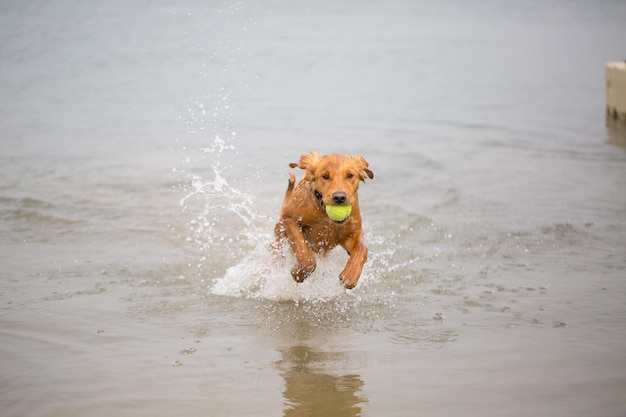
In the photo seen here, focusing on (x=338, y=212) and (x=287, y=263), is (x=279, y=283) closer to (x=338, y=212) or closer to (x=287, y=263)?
(x=287, y=263)

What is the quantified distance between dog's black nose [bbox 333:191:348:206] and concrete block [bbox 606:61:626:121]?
9817 millimetres

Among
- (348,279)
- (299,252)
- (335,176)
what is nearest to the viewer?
(335,176)

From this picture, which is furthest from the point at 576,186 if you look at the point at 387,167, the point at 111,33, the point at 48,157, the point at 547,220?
the point at 111,33

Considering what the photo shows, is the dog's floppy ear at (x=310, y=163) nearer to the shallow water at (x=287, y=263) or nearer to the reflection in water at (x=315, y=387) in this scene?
the shallow water at (x=287, y=263)

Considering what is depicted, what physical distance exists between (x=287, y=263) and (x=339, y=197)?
129 centimetres

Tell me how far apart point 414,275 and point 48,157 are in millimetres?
6145

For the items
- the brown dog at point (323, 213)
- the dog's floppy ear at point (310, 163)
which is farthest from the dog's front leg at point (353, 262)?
the dog's floppy ear at point (310, 163)

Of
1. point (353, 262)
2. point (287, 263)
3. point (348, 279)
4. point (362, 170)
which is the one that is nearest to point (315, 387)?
point (348, 279)

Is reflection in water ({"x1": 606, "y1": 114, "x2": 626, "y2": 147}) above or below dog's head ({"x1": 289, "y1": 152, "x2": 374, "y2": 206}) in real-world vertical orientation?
below

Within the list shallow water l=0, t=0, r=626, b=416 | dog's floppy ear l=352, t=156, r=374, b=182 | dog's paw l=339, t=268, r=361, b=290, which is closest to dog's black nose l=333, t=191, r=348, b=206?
dog's floppy ear l=352, t=156, r=374, b=182

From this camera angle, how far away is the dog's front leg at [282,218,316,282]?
5.34 metres

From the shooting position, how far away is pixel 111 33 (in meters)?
24.4

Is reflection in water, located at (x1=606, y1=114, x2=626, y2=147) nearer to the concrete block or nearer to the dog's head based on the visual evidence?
the concrete block

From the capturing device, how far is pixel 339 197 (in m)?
4.85
